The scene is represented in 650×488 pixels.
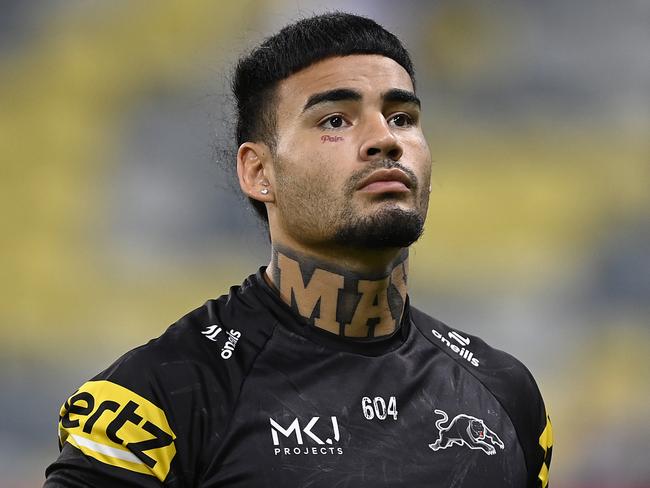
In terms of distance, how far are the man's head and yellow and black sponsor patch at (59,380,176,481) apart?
1.72 ft

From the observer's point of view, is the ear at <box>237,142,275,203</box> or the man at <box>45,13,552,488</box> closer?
the man at <box>45,13,552,488</box>

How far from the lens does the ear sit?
2426mm

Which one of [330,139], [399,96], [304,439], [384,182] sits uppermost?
[399,96]

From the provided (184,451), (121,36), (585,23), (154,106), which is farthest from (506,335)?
(184,451)

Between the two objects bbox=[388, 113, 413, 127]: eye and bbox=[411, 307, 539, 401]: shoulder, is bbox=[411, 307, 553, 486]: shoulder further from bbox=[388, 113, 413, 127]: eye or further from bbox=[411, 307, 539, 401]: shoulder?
bbox=[388, 113, 413, 127]: eye

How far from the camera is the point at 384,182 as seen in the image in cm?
222

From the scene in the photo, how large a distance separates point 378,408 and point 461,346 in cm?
35

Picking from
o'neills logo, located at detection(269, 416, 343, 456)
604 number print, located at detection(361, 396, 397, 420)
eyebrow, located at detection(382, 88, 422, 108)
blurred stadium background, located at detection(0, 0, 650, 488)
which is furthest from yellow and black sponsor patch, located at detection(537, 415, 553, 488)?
blurred stadium background, located at detection(0, 0, 650, 488)

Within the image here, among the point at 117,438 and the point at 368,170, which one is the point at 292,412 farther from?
the point at 368,170

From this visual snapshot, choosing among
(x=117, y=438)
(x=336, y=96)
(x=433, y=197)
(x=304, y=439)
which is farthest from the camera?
(x=433, y=197)

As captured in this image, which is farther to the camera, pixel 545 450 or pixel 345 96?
pixel 545 450

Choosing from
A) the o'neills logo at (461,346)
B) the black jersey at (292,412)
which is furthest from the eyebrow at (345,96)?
the o'neills logo at (461,346)

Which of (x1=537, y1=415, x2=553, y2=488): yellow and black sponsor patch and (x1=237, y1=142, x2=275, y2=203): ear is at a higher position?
(x1=237, y1=142, x2=275, y2=203): ear

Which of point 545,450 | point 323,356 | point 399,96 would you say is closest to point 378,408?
point 323,356
